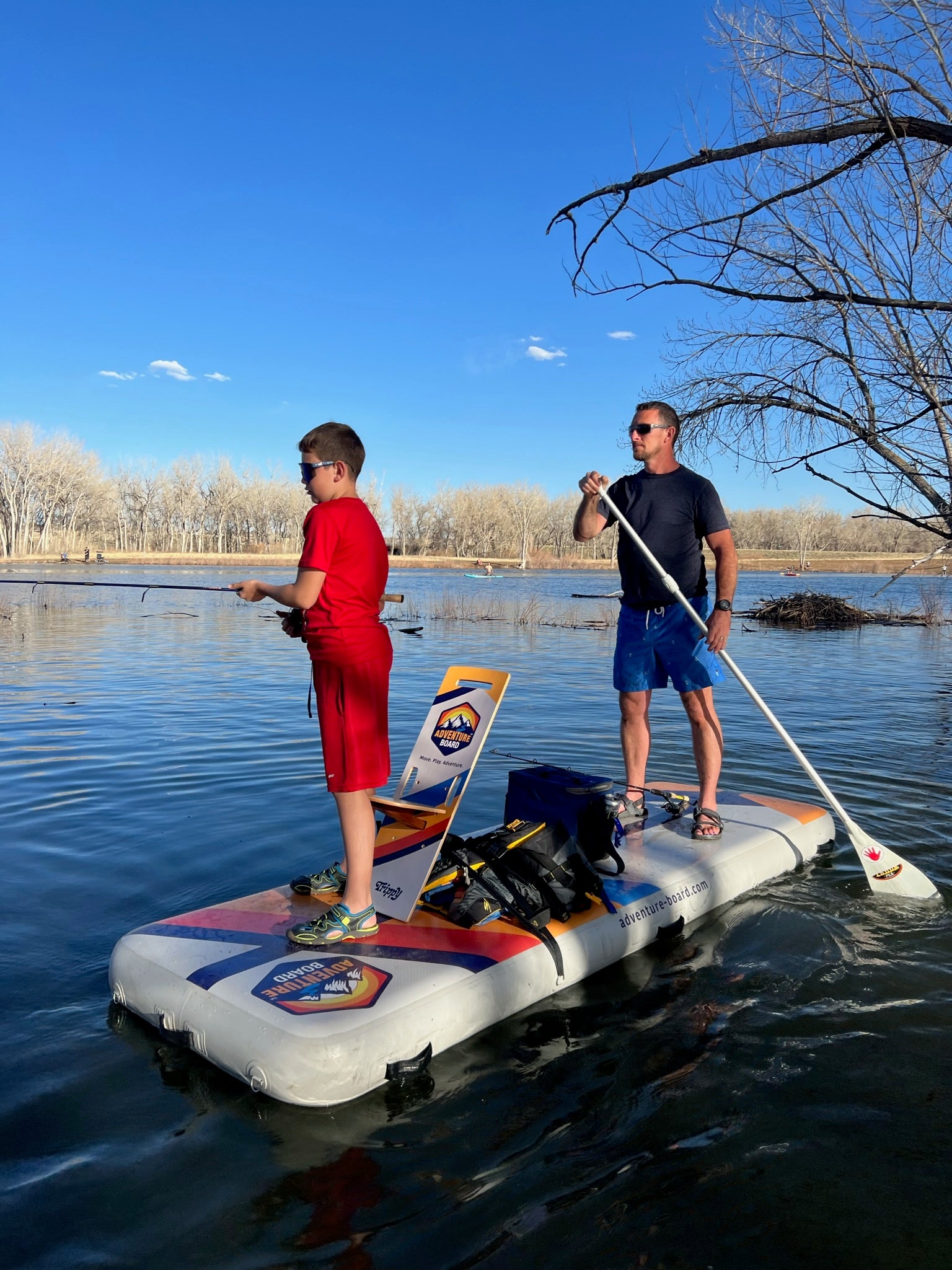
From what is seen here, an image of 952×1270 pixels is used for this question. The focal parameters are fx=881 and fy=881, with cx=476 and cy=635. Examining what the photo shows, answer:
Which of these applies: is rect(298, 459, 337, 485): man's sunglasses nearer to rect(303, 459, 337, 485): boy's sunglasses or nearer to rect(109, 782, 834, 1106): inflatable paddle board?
rect(303, 459, 337, 485): boy's sunglasses

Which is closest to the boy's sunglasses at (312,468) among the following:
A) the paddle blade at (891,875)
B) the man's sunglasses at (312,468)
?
the man's sunglasses at (312,468)

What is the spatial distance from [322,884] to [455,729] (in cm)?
105

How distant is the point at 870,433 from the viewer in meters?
4.87

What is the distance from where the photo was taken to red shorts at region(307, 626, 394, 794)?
3.75 meters

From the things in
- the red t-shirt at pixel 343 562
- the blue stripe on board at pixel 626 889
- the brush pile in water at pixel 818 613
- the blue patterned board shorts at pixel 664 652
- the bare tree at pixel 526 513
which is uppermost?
the bare tree at pixel 526 513

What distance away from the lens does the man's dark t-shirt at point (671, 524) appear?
18.7 feet

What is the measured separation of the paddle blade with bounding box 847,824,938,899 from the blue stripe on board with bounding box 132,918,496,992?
2762 mm

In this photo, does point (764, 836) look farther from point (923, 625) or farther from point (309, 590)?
point (923, 625)

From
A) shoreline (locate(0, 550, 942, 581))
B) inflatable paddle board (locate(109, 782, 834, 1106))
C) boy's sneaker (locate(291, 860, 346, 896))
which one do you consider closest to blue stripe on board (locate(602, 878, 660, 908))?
inflatable paddle board (locate(109, 782, 834, 1106))

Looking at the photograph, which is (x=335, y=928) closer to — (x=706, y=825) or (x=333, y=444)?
(x=333, y=444)

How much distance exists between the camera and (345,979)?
11.3 feet

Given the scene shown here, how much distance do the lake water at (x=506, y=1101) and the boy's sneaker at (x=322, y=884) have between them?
945mm

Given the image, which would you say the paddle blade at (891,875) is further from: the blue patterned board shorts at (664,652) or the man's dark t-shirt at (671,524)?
the man's dark t-shirt at (671,524)

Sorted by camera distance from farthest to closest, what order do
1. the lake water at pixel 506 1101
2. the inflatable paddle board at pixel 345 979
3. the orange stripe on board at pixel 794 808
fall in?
the orange stripe on board at pixel 794 808, the inflatable paddle board at pixel 345 979, the lake water at pixel 506 1101
